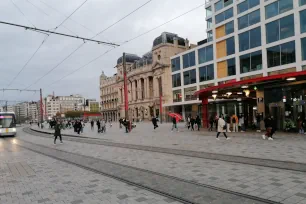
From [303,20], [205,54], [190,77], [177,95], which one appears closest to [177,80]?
[177,95]

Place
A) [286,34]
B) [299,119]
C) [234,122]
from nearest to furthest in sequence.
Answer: [299,119] < [234,122] < [286,34]

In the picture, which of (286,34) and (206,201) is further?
(286,34)

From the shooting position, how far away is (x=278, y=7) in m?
37.3

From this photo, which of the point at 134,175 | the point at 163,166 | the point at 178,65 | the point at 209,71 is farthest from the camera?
the point at 178,65

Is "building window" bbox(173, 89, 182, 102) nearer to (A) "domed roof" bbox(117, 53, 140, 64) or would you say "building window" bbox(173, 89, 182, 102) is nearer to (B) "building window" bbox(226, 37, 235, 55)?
(B) "building window" bbox(226, 37, 235, 55)

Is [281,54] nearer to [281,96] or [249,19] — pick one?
[249,19]

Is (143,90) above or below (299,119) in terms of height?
above

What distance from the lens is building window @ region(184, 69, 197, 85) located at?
55.6 metres

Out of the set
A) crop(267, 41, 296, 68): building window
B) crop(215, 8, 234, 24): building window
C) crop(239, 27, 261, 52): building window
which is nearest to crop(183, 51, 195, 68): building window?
crop(215, 8, 234, 24): building window

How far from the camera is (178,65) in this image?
6072cm

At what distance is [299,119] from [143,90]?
66.3m

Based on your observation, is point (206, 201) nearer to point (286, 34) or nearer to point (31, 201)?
point (31, 201)

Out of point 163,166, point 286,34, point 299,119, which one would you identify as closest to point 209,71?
point 286,34

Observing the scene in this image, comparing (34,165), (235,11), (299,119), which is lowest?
(34,165)
